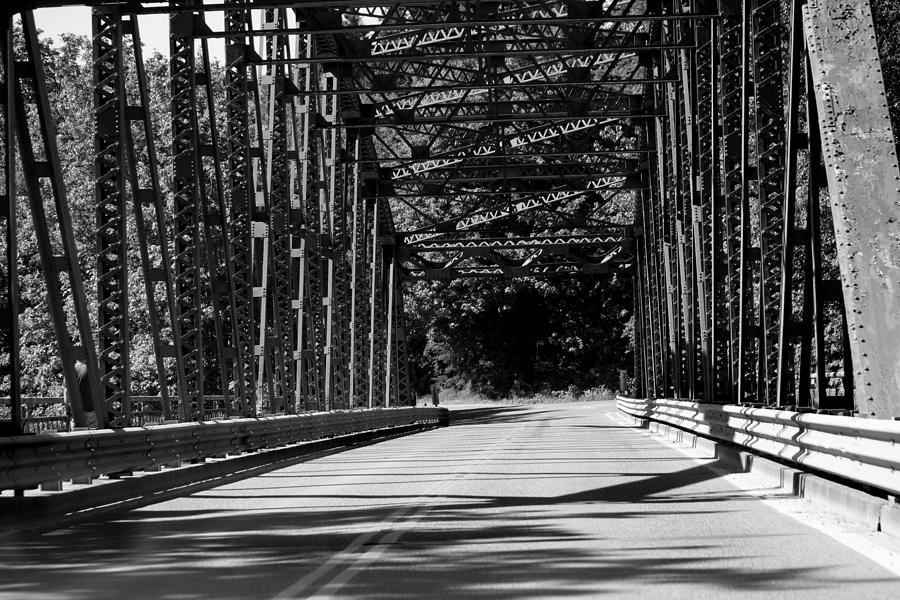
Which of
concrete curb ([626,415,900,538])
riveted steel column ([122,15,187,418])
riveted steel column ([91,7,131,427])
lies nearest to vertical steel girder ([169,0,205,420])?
riveted steel column ([122,15,187,418])

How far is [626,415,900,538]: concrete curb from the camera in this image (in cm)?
867

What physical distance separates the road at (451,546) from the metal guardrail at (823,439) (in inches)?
22.9

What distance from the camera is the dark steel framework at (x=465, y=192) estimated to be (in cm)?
1012

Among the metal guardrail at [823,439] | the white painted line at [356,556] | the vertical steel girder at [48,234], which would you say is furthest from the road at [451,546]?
the vertical steel girder at [48,234]

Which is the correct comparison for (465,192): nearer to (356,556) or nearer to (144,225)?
(144,225)

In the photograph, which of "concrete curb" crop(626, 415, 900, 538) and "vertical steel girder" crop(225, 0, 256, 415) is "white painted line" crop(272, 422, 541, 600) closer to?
"concrete curb" crop(626, 415, 900, 538)

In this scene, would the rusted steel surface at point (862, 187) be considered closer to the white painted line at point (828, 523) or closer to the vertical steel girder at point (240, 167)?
the white painted line at point (828, 523)

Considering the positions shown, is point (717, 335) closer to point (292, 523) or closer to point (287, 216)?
point (287, 216)

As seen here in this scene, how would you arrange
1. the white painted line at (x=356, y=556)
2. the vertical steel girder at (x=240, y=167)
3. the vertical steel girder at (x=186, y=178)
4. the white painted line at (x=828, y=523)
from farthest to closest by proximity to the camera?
the vertical steel girder at (x=240, y=167)
the vertical steel girder at (x=186, y=178)
the white painted line at (x=828, y=523)
the white painted line at (x=356, y=556)

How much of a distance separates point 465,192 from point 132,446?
26480 millimetres

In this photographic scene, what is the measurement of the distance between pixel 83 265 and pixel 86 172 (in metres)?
3.46

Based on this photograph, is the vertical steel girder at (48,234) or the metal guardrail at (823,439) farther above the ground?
the vertical steel girder at (48,234)

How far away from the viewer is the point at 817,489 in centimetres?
1090

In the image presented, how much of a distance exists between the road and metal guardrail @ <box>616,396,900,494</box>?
22.9 inches
